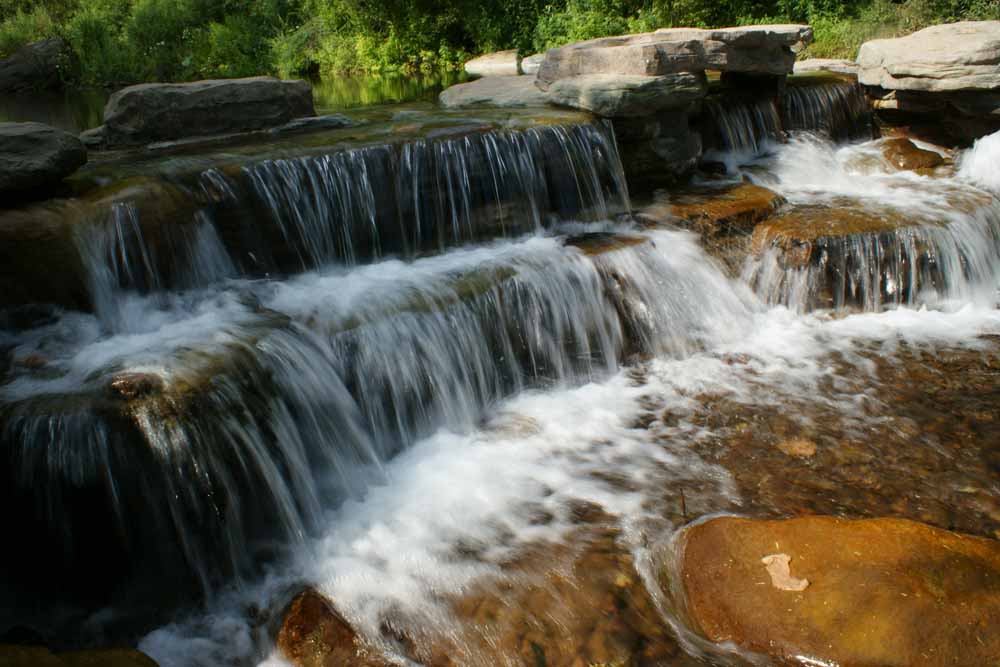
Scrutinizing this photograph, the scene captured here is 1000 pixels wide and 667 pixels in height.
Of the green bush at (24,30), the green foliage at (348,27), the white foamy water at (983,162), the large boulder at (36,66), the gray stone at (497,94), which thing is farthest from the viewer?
the green bush at (24,30)

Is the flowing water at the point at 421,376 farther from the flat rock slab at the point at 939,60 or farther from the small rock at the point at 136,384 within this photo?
the flat rock slab at the point at 939,60

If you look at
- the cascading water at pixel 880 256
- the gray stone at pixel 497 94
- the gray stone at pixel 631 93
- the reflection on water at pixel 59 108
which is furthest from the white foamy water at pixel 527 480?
the reflection on water at pixel 59 108

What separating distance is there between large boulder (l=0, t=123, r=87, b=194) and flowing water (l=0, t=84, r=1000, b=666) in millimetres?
467

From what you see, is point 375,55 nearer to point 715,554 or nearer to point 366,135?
point 366,135

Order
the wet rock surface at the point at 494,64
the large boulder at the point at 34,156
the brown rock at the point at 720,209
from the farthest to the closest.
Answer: the wet rock surface at the point at 494,64
the brown rock at the point at 720,209
the large boulder at the point at 34,156

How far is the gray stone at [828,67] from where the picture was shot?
10883mm

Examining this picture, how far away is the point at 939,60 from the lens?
8695 mm

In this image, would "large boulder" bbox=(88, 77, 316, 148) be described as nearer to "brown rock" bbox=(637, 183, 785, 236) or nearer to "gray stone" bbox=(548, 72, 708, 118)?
"gray stone" bbox=(548, 72, 708, 118)

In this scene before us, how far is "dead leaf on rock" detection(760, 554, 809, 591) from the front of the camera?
10.8 ft

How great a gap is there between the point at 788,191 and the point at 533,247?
334 centimetres

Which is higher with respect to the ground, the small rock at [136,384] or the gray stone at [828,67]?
the gray stone at [828,67]

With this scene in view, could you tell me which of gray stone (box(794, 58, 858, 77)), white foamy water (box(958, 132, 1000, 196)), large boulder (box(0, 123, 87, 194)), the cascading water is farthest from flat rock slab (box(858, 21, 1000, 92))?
large boulder (box(0, 123, 87, 194))

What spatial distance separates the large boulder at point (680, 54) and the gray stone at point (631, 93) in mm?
132

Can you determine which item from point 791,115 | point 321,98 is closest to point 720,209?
point 791,115
